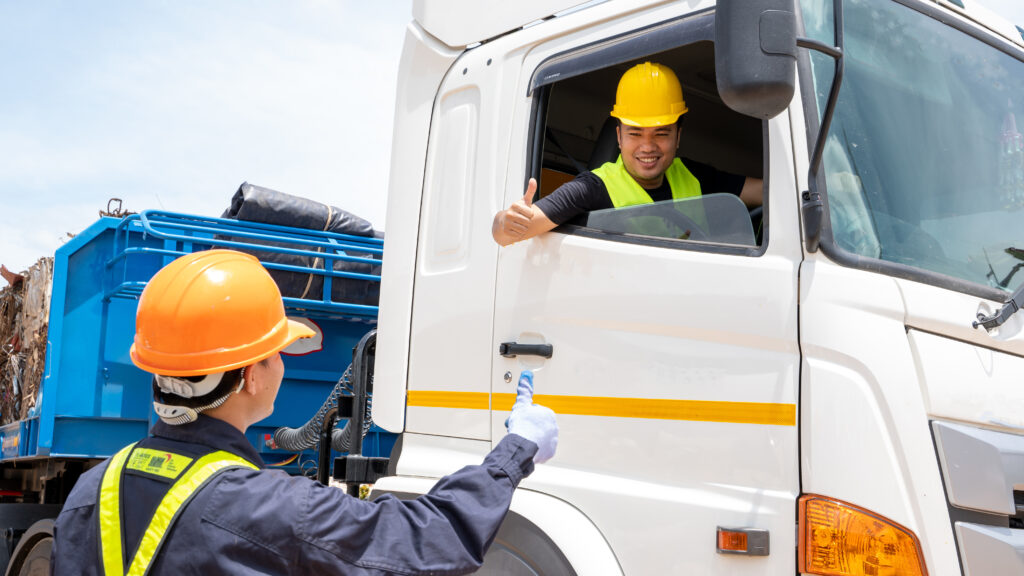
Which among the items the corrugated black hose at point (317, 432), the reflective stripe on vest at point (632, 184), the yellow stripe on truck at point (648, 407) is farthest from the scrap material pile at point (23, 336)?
the reflective stripe on vest at point (632, 184)

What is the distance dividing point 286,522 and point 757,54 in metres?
1.40

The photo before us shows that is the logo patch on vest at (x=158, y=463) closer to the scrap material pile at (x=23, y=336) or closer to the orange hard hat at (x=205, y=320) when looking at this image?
the orange hard hat at (x=205, y=320)

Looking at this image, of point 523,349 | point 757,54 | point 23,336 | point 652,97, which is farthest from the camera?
point 23,336

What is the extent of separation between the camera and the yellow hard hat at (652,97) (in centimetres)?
283

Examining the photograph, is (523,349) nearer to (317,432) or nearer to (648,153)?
(648,153)

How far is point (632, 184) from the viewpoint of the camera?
2.84 meters

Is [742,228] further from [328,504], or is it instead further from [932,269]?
[328,504]

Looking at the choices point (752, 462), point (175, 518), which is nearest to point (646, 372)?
point (752, 462)

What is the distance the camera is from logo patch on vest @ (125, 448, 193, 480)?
61.8 inches

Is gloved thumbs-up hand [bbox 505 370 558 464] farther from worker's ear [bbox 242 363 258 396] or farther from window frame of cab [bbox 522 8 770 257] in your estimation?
window frame of cab [bbox 522 8 770 257]

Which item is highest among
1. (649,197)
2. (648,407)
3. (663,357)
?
(649,197)

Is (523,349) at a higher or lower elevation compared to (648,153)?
lower

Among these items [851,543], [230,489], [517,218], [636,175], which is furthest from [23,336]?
[851,543]

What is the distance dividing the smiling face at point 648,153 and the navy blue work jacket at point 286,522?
4.56ft
